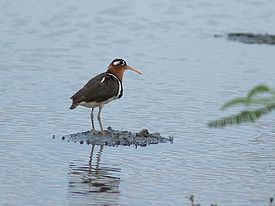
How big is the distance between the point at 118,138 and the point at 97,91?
75 centimetres

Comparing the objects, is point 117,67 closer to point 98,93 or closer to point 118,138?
point 98,93

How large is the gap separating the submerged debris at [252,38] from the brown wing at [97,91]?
9.86 meters

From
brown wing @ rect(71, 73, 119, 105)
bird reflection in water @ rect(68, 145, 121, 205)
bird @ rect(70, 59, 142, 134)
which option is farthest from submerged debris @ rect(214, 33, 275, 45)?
bird reflection in water @ rect(68, 145, 121, 205)

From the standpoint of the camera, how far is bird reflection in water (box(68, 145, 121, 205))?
11.6 m

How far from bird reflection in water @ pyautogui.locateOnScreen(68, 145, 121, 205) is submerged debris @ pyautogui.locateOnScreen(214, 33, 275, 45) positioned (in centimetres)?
1125

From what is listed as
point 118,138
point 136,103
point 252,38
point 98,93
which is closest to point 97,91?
point 98,93

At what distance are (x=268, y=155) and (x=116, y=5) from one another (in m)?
16.4

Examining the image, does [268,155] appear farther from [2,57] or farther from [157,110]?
[2,57]

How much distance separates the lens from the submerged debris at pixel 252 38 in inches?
966

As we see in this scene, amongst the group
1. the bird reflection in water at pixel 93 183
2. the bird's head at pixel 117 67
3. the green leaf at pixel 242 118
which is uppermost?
the bird's head at pixel 117 67

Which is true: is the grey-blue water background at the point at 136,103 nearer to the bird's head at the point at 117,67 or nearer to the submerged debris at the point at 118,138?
the submerged debris at the point at 118,138

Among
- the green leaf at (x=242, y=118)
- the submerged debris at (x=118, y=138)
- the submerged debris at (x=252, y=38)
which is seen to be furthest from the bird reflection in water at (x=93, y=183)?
the submerged debris at (x=252, y=38)

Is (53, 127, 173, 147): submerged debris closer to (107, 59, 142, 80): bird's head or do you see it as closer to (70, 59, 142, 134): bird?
(70, 59, 142, 134): bird

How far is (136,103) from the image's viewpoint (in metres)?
17.2
